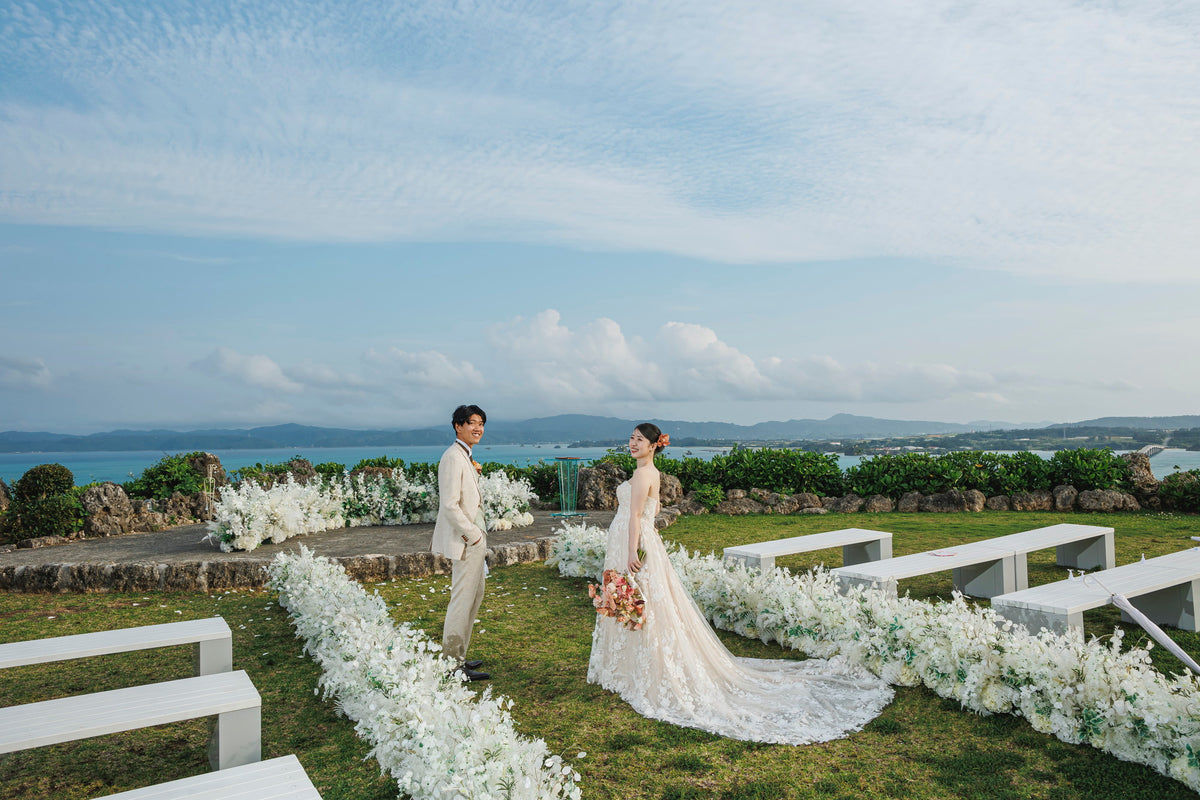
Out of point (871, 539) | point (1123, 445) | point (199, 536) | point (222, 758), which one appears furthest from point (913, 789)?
point (1123, 445)

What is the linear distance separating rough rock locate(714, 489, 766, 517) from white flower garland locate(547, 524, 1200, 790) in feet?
24.6

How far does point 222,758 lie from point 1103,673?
4867 mm

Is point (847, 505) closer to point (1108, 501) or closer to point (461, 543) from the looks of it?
point (1108, 501)

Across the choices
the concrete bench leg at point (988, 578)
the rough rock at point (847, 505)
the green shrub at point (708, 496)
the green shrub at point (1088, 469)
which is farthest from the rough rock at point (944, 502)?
the concrete bench leg at point (988, 578)

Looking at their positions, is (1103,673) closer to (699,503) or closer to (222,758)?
(222,758)

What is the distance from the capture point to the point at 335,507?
11.3 metres

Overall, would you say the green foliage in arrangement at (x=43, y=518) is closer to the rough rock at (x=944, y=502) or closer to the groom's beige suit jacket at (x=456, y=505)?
the groom's beige suit jacket at (x=456, y=505)

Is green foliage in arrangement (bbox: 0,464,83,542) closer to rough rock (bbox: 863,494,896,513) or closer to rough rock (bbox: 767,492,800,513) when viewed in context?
rough rock (bbox: 767,492,800,513)

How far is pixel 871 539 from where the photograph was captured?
28.0ft

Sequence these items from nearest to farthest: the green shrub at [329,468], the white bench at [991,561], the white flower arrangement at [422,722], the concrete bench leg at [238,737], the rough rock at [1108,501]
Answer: the white flower arrangement at [422,722] → the concrete bench leg at [238,737] → the white bench at [991,561] → the rough rock at [1108,501] → the green shrub at [329,468]

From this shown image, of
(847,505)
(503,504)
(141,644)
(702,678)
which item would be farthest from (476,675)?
(847,505)

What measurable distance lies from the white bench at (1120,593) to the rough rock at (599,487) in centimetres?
855

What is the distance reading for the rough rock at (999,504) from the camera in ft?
46.9

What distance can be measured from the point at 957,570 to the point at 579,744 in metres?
5.56
